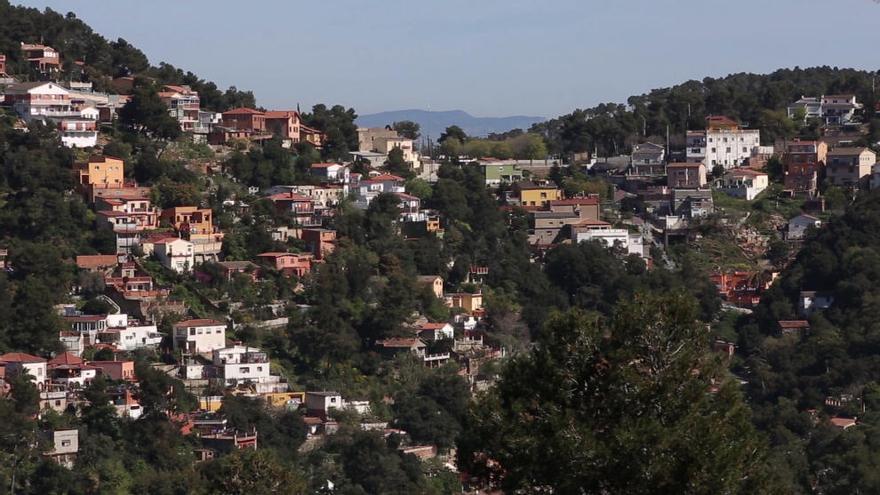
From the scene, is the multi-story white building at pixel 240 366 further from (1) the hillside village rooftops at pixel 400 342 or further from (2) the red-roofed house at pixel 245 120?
(2) the red-roofed house at pixel 245 120

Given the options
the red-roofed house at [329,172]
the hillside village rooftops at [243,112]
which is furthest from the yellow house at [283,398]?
the hillside village rooftops at [243,112]

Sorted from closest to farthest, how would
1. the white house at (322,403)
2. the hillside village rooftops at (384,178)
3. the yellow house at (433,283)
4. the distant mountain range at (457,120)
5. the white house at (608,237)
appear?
the white house at (322,403), the yellow house at (433,283), the hillside village rooftops at (384,178), the white house at (608,237), the distant mountain range at (457,120)

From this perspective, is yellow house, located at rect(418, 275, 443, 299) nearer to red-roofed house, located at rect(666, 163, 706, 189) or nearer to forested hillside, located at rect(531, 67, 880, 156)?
red-roofed house, located at rect(666, 163, 706, 189)

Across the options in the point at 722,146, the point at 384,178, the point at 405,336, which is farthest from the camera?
the point at 722,146

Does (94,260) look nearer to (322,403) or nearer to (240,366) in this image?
(240,366)

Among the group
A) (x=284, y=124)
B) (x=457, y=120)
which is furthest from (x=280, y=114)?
(x=457, y=120)

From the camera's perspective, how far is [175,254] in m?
28.6

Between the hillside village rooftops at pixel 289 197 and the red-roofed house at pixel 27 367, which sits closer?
the red-roofed house at pixel 27 367

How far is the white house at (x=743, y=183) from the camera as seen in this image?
128ft

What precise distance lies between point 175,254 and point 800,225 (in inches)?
517

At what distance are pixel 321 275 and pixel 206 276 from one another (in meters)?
1.90

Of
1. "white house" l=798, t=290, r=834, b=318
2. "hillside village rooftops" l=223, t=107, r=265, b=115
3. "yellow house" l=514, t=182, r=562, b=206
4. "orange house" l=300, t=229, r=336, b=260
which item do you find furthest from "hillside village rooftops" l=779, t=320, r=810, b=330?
"hillside village rooftops" l=223, t=107, r=265, b=115

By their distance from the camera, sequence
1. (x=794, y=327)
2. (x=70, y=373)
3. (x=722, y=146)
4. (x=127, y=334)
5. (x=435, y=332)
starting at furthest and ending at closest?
(x=722, y=146), (x=794, y=327), (x=435, y=332), (x=127, y=334), (x=70, y=373)

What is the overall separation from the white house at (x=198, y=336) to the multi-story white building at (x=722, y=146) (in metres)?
16.7
